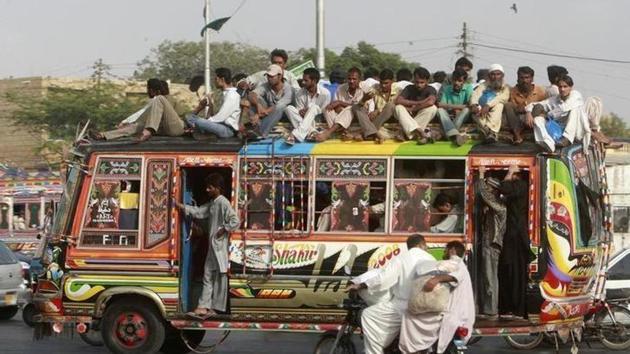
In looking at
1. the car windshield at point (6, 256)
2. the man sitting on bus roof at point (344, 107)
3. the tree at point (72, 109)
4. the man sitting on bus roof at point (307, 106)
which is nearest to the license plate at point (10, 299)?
the car windshield at point (6, 256)

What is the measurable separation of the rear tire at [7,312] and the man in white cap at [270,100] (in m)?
8.21

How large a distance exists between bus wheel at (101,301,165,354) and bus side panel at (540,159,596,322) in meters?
4.26

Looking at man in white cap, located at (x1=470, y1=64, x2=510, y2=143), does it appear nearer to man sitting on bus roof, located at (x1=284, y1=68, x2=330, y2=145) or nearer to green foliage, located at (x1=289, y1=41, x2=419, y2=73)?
man sitting on bus roof, located at (x1=284, y1=68, x2=330, y2=145)

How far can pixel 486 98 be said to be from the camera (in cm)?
1351

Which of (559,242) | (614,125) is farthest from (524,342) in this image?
(614,125)

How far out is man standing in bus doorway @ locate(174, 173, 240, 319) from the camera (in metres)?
13.5

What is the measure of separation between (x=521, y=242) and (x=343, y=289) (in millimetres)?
1938

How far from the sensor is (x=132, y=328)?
1398cm

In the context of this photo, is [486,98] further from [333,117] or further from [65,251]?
[65,251]

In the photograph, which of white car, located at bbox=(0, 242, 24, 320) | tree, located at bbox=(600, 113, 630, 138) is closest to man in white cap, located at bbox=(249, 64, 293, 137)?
white car, located at bbox=(0, 242, 24, 320)

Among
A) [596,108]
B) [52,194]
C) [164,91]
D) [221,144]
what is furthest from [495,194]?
[52,194]

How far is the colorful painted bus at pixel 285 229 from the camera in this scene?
13023mm

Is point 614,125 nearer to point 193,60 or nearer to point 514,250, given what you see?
point 193,60

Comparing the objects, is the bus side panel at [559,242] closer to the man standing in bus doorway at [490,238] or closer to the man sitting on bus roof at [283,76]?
the man standing in bus doorway at [490,238]
